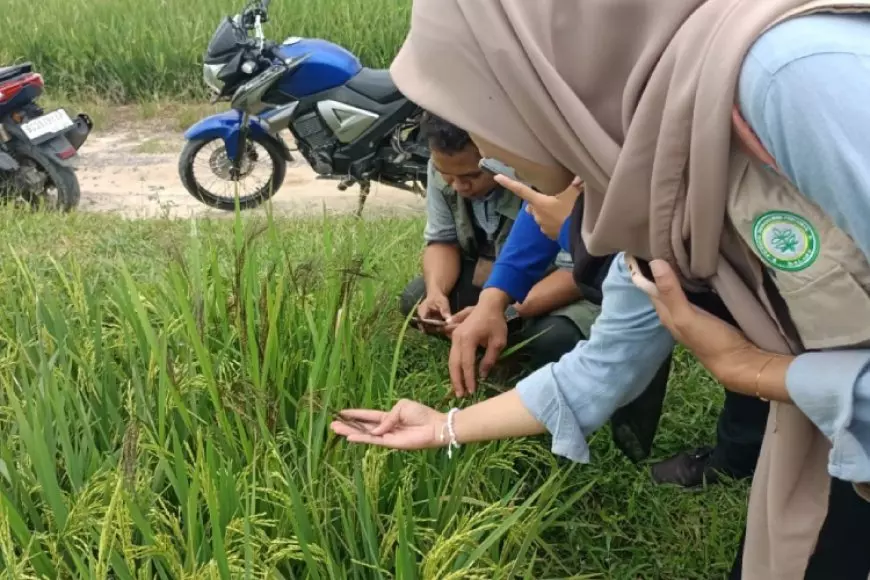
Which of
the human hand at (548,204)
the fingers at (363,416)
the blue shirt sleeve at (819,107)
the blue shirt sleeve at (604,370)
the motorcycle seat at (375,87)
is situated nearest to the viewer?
the blue shirt sleeve at (819,107)

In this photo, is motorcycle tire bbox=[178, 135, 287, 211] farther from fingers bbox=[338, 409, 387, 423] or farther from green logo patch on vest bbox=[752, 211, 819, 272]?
green logo patch on vest bbox=[752, 211, 819, 272]

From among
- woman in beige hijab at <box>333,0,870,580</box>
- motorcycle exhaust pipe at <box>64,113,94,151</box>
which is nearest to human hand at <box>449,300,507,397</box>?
woman in beige hijab at <box>333,0,870,580</box>

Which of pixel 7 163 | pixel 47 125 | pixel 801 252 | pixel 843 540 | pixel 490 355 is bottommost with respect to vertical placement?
pixel 7 163

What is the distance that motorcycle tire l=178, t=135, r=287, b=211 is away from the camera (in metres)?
4.66

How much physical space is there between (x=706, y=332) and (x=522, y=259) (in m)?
1.00

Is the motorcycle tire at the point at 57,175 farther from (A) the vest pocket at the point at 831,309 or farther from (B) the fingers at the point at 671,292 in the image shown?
(A) the vest pocket at the point at 831,309

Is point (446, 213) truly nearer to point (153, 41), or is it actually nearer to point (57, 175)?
point (57, 175)

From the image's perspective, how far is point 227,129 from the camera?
180 inches

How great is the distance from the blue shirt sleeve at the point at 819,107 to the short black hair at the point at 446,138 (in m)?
1.15

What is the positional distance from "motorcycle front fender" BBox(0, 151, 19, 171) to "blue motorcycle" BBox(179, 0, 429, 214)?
2.93 ft

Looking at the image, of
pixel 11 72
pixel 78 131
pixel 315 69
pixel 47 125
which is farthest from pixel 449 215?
pixel 11 72

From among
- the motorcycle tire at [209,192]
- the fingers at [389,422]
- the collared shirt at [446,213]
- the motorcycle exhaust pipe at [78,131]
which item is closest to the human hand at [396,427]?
the fingers at [389,422]

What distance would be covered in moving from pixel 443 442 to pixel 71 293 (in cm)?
99

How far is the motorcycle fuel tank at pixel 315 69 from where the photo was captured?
14.3 feet
